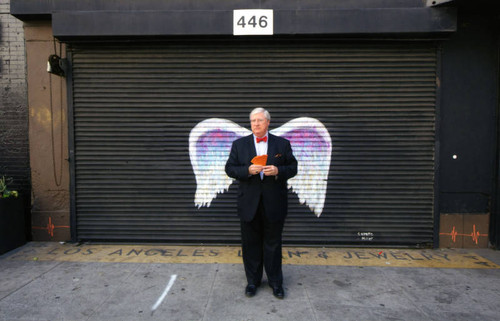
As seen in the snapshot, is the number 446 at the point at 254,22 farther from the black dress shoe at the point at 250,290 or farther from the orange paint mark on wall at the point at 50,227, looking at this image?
the orange paint mark on wall at the point at 50,227

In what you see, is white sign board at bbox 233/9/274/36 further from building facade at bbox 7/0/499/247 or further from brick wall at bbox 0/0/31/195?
brick wall at bbox 0/0/31/195

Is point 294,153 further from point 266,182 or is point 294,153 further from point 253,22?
point 253,22

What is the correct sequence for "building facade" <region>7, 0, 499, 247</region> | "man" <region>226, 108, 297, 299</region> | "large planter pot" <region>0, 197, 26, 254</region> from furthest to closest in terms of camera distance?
"building facade" <region>7, 0, 499, 247</region> < "large planter pot" <region>0, 197, 26, 254</region> < "man" <region>226, 108, 297, 299</region>

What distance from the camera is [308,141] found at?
17.2 ft

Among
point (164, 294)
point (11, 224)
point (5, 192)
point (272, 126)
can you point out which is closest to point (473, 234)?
point (272, 126)

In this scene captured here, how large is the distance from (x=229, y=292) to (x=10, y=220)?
12.9ft

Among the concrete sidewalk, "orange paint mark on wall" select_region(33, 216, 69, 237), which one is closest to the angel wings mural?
the concrete sidewalk

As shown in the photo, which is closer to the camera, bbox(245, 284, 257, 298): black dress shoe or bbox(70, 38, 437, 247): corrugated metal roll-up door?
bbox(245, 284, 257, 298): black dress shoe

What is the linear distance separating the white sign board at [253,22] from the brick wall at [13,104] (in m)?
3.77

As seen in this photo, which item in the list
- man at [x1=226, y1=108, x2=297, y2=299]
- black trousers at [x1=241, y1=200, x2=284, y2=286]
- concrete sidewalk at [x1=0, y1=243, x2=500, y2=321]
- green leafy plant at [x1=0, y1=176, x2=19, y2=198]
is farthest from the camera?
green leafy plant at [x1=0, y1=176, x2=19, y2=198]

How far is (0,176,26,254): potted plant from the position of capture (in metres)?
4.89

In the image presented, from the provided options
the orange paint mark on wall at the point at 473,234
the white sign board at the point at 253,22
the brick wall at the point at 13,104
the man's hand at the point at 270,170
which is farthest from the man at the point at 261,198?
the brick wall at the point at 13,104

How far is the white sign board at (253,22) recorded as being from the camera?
4910 millimetres

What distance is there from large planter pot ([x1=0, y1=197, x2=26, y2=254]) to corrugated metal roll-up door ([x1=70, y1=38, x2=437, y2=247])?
0.92 meters
